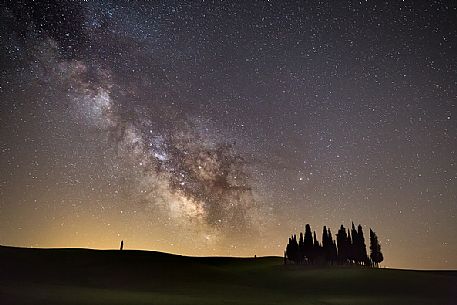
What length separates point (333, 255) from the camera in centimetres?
9394

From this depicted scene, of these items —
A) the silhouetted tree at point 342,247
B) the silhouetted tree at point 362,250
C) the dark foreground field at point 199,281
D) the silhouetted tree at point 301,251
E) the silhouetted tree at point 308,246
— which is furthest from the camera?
the silhouetted tree at point 301,251

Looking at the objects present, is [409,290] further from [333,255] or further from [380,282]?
[333,255]

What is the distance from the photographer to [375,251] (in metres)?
93.2

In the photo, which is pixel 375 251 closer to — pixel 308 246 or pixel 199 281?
pixel 308 246

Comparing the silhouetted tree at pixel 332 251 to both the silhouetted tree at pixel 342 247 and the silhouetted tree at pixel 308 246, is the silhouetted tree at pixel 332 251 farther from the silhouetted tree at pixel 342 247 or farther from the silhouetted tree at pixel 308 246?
the silhouetted tree at pixel 308 246

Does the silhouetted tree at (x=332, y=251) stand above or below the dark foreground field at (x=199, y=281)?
above

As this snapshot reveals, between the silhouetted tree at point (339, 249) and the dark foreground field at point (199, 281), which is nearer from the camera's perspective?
the dark foreground field at point (199, 281)

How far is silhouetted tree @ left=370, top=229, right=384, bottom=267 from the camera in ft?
304

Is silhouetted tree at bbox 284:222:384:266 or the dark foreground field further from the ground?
silhouetted tree at bbox 284:222:384:266

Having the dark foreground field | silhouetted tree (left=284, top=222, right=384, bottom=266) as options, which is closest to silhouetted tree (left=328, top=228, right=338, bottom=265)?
silhouetted tree (left=284, top=222, right=384, bottom=266)

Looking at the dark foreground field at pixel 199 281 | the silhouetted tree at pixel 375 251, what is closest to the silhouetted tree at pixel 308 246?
the silhouetted tree at pixel 375 251

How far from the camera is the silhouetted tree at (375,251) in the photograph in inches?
3649

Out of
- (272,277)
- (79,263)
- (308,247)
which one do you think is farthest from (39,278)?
(308,247)

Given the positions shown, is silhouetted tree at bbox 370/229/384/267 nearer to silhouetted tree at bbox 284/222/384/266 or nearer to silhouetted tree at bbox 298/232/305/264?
silhouetted tree at bbox 284/222/384/266
